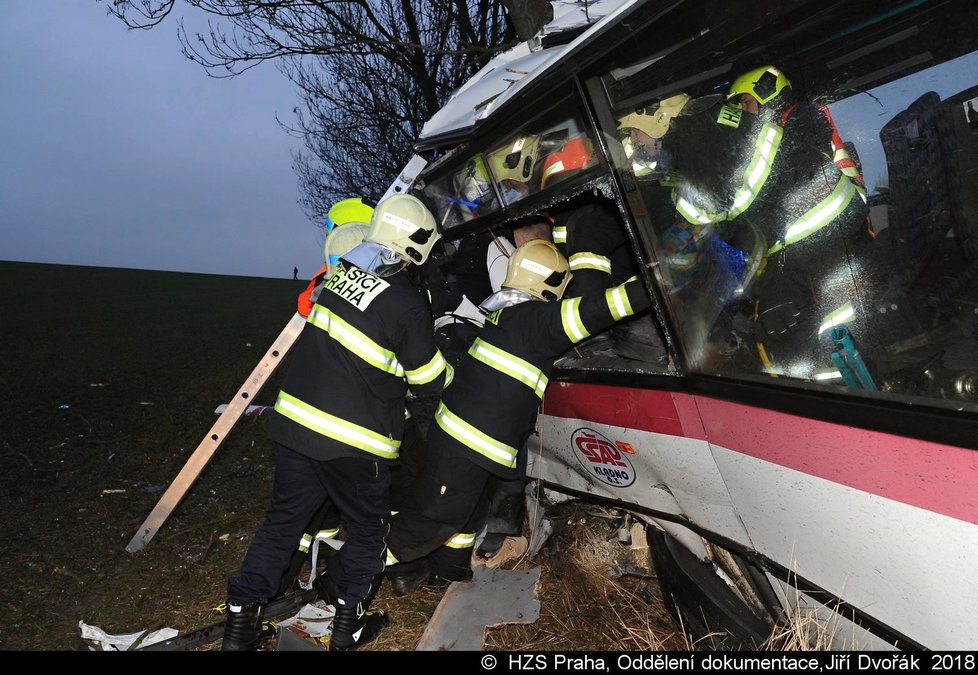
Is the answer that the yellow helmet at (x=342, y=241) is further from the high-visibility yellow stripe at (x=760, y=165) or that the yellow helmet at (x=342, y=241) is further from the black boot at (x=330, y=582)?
the high-visibility yellow stripe at (x=760, y=165)

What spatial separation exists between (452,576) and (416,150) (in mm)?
2257

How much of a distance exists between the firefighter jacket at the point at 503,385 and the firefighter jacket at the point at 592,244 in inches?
12.5

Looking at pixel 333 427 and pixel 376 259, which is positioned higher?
pixel 376 259

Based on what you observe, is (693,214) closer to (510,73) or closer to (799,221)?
(799,221)

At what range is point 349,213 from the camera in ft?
13.8

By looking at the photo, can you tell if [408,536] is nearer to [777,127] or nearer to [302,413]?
[302,413]

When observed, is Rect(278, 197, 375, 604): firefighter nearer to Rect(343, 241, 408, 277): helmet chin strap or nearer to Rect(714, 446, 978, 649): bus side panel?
Rect(343, 241, 408, 277): helmet chin strap

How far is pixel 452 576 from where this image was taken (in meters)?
3.72

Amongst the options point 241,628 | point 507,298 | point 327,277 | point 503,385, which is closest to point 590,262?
point 507,298

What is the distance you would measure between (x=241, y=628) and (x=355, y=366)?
1283 millimetres

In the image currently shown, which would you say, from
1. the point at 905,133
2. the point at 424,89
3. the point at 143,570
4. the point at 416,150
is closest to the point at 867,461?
the point at 905,133

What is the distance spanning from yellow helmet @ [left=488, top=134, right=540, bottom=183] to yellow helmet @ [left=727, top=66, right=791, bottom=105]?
0.91 meters

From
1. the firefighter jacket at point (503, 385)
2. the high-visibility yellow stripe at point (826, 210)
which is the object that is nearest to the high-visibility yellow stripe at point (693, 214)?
the high-visibility yellow stripe at point (826, 210)

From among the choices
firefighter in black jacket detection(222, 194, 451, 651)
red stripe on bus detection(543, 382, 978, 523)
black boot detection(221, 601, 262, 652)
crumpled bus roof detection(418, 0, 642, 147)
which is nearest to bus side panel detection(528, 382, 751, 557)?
red stripe on bus detection(543, 382, 978, 523)
